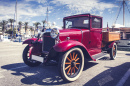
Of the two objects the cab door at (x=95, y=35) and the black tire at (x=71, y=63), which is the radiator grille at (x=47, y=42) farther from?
the cab door at (x=95, y=35)

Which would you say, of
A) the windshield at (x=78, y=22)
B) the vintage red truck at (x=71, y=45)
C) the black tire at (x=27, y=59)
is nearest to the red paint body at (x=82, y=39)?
the vintage red truck at (x=71, y=45)

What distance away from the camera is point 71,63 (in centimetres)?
302

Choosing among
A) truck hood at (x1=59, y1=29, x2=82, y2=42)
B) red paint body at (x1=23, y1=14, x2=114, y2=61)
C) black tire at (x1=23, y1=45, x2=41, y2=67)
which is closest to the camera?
red paint body at (x1=23, y1=14, x2=114, y2=61)

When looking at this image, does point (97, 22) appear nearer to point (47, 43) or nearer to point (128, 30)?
point (47, 43)

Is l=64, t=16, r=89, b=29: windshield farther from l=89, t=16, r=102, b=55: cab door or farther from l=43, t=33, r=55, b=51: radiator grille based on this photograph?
l=43, t=33, r=55, b=51: radiator grille

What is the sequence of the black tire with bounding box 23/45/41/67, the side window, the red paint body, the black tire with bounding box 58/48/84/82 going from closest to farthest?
1. the black tire with bounding box 58/48/84/82
2. the red paint body
3. the black tire with bounding box 23/45/41/67
4. the side window

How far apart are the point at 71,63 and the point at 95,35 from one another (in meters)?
1.97

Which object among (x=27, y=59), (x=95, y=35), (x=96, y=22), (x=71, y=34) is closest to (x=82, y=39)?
(x=71, y=34)

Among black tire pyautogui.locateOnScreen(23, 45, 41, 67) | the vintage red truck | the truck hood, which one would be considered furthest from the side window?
black tire pyautogui.locateOnScreen(23, 45, 41, 67)

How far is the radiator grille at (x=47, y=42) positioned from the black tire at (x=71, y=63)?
0.78 metres

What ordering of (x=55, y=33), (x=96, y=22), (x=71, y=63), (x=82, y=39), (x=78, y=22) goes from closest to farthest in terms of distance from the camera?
(x=71, y=63) → (x=55, y=33) → (x=82, y=39) → (x=78, y=22) → (x=96, y=22)

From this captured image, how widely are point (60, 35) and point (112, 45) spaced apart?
3.36 meters

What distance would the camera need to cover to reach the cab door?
13.9ft

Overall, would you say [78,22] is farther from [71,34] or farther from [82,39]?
[71,34]
